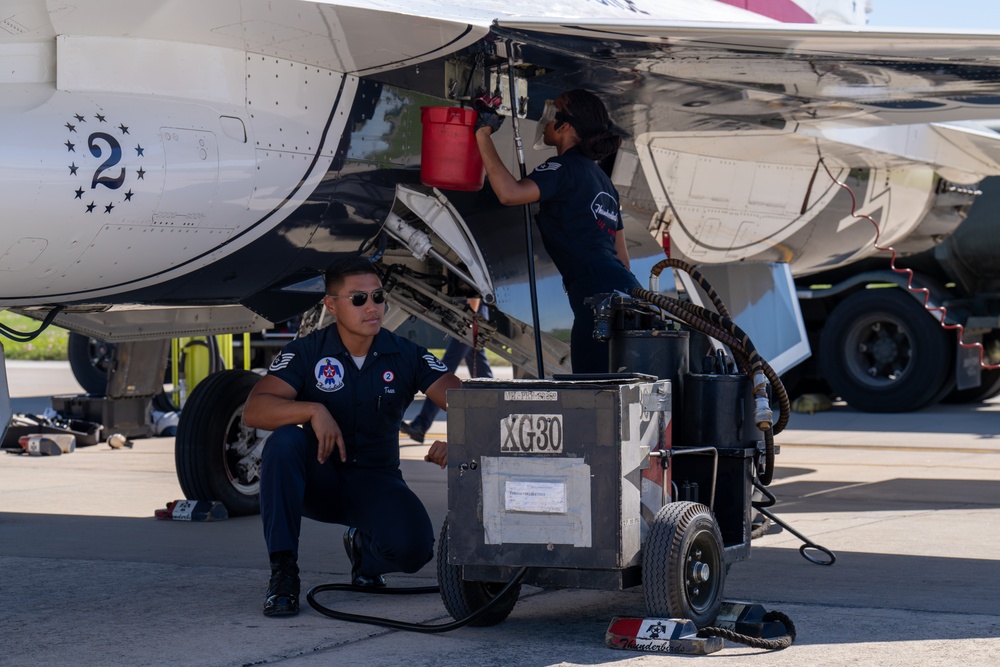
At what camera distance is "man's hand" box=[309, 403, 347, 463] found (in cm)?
437

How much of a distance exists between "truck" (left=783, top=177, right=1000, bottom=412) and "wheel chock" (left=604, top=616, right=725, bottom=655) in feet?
30.2

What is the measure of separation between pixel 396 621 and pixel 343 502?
699 mm

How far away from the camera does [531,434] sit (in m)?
3.83

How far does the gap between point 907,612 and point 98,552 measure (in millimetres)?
3499

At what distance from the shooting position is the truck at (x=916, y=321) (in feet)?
40.8

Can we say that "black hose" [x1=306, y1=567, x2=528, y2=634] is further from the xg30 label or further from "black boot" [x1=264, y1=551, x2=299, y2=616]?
the xg30 label

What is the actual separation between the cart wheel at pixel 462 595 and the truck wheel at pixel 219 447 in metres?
2.95

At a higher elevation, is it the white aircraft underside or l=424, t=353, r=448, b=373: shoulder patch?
the white aircraft underside

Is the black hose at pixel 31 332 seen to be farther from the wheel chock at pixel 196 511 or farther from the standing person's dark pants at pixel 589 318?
the standing person's dark pants at pixel 589 318

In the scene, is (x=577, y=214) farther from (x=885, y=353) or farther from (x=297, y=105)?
(x=885, y=353)

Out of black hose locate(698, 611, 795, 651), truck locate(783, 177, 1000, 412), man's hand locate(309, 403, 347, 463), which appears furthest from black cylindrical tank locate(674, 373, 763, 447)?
truck locate(783, 177, 1000, 412)

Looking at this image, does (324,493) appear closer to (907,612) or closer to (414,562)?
(414,562)

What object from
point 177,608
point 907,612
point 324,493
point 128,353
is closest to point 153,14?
point 324,493

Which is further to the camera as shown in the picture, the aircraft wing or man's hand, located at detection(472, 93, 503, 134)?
man's hand, located at detection(472, 93, 503, 134)
